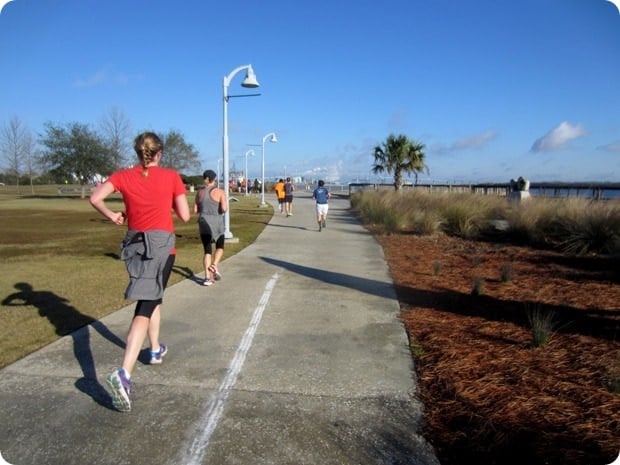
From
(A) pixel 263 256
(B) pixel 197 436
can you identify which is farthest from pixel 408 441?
(A) pixel 263 256

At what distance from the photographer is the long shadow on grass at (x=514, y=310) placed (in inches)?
203

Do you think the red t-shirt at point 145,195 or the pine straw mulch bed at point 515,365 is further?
the red t-shirt at point 145,195

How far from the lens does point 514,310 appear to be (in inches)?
235

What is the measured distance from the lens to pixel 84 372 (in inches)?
159

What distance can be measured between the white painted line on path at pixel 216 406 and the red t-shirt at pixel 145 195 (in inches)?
54.9

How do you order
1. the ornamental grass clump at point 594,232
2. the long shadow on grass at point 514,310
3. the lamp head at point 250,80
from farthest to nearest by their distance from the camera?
1. the lamp head at point 250,80
2. the ornamental grass clump at point 594,232
3. the long shadow on grass at point 514,310

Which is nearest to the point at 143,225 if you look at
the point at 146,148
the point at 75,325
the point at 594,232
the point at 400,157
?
the point at 146,148

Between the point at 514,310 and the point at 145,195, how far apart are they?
4.79 metres

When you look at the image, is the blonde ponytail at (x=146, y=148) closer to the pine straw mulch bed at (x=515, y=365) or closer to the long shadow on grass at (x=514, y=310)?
the pine straw mulch bed at (x=515, y=365)

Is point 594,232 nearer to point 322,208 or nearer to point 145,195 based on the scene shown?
point 322,208

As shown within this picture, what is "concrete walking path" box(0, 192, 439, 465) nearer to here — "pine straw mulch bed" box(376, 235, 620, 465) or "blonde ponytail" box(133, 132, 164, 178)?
"pine straw mulch bed" box(376, 235, 620, 465)

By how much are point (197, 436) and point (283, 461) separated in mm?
633

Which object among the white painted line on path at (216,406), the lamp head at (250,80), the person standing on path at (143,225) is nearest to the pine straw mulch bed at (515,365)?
the white painted line on path at (216,406)

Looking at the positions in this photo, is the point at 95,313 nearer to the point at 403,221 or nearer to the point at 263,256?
the point at 263,256
